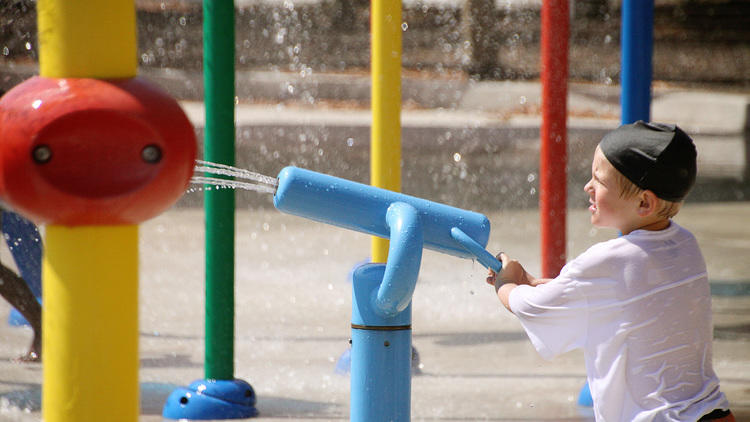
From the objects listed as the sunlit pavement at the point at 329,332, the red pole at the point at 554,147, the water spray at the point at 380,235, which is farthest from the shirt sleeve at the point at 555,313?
the red pole at the point at 554,147

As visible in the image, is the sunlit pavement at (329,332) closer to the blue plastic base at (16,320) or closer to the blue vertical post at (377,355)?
the blue plastic base at (16,320)

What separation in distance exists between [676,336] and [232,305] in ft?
5.29

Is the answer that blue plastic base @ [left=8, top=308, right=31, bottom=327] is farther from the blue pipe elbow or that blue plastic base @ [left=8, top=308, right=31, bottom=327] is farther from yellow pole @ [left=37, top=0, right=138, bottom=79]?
yellow pole @ [left=37, top=0, right=138, bottom=79]

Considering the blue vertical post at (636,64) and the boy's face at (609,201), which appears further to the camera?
the blue vertical post at (636,64)

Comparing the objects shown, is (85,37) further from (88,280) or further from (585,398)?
(585,398)

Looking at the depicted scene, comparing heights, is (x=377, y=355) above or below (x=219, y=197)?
below

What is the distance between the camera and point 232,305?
3.21m

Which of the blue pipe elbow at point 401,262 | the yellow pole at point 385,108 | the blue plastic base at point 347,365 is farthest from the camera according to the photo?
the blue plastic base at point 347,365

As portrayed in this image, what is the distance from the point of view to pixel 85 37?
4.85 feet

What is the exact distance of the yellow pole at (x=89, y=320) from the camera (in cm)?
149

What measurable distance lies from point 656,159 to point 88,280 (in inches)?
38.1

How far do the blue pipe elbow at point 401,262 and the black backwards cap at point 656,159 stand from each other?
1.21 feet

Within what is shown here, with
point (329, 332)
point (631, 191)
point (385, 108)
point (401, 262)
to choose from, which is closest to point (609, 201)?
point (631, 191)

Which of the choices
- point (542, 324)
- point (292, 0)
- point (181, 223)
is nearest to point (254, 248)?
point (181, 223)
